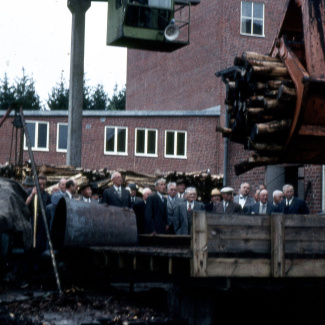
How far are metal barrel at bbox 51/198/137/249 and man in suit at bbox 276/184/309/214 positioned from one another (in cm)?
316

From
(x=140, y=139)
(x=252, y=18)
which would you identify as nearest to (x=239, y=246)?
(x=140, y=139)

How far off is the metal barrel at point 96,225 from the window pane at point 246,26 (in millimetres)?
28025

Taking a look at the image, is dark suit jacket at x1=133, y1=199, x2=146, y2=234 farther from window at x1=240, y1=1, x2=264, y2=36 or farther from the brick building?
window at x1=240, y1=1, x2=264, y2=36

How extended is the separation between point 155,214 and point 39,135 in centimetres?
2505

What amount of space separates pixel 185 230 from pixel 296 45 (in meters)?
7.30

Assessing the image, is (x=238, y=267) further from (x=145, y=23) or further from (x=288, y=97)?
(x=145, y=23)

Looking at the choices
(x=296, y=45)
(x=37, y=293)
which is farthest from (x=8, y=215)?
(x=296, y=45)

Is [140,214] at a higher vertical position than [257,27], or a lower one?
lower

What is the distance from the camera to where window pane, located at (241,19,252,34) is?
39.2 m

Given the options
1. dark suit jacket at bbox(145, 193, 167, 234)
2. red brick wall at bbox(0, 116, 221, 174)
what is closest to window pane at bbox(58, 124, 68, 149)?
red brick wall at bbox(0, 116, 221, 174)

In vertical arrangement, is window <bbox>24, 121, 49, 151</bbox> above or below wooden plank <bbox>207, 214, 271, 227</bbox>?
above

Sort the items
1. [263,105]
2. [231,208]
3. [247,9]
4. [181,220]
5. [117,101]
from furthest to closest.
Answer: [117,101]
[247,9]
[181,220]
[231,208]
[263,105]

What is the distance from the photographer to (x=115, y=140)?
3956cm

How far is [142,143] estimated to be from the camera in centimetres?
3978
